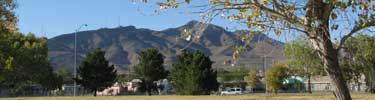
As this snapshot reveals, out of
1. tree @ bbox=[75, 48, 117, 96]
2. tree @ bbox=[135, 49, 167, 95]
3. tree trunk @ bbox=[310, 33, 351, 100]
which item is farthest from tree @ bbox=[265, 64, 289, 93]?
tree trunk @ bbox=[310, 33, 351, 100]

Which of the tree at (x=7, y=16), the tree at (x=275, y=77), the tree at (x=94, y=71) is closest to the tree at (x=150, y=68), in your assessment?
the tree at (x=94, y=71)

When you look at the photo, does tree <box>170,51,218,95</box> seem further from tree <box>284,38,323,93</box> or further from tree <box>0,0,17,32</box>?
tree <box>0,0,17,32</box>

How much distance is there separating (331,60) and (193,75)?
202ft

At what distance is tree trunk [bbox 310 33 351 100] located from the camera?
324 inches

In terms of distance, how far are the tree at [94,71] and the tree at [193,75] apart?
56.3 ft

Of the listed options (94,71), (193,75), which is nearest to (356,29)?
(193,75)

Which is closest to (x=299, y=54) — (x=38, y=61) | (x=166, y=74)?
(x=166, y=74)

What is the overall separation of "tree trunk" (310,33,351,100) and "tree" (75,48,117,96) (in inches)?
3251

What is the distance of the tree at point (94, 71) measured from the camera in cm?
8969

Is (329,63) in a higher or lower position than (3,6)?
lower

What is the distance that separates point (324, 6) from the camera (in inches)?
324

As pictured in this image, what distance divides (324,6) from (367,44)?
3.28 feet

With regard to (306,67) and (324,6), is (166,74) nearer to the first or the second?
(306,67)

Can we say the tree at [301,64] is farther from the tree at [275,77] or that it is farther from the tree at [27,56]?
the tree at [27,56]
